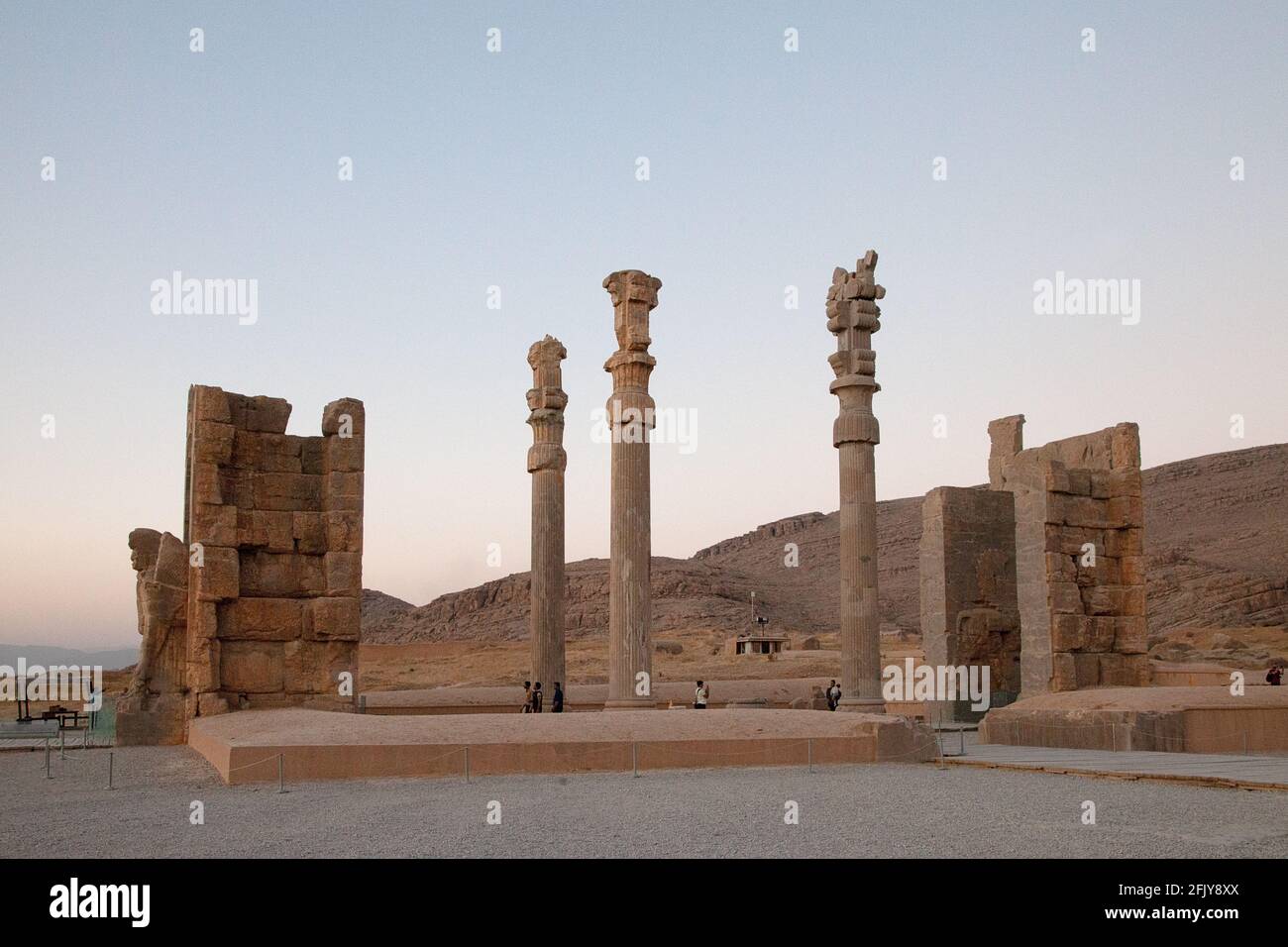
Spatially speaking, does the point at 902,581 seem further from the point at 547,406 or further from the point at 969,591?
the point at 547,406

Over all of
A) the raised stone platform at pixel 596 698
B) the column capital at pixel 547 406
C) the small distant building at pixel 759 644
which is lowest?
the raised stone platform at pixel 596 698

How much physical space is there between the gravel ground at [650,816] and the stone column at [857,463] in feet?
23.7

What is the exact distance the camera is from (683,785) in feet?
34.1

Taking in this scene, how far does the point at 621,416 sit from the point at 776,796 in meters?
8.73

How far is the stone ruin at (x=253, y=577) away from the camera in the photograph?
588 inches

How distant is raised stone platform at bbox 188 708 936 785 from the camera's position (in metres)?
10.9

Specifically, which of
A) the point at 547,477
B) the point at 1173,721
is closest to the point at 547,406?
the point at 547,477

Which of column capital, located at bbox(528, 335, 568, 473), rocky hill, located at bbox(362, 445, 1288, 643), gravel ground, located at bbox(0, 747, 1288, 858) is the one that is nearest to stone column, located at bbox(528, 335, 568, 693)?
Result: column capital, located at bbox(528, 335, 568, 473)

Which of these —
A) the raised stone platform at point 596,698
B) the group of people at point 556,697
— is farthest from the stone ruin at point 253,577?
the raised stone platform at point 596,698

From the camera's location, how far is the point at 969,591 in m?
20.6

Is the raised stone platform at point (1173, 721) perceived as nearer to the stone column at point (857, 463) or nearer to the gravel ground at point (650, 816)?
the gravel ground at point (650, 816)

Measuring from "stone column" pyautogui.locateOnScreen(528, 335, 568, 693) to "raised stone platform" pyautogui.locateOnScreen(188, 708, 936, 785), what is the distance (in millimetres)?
8249

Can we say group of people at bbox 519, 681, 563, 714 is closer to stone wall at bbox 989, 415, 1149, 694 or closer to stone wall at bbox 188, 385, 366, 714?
stone wall at bbox 188, 385, 366, 714

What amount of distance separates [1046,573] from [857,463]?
135 inches
